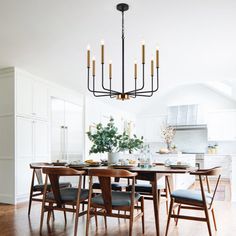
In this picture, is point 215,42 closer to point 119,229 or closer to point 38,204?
point 119,229

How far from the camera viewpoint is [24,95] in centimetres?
500

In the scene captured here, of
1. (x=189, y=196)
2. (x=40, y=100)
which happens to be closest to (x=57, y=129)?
(x=40, y=100)

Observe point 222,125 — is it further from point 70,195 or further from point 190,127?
point 70,195

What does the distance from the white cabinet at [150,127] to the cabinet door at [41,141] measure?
15.8 feet

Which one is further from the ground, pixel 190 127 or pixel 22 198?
pixel 190 127

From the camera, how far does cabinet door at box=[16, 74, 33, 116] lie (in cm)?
486

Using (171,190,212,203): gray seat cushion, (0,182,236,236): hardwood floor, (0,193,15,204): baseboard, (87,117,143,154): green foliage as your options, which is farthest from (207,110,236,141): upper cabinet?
(0,193,15,204): baseboard

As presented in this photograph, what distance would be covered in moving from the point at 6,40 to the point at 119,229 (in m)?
2.92

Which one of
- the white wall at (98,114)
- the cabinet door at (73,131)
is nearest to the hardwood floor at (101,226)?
the cabinet door at (73,131)

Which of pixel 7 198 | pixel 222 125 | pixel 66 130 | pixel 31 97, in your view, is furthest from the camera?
pixel 222 125

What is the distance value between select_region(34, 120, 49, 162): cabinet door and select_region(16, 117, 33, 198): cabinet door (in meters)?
0.14

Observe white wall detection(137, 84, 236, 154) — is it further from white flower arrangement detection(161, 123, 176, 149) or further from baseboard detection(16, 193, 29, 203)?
baseboard detection(16, 193, 29, 203)

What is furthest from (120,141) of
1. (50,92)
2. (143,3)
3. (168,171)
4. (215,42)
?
(50,92)

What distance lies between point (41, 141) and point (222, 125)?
6002mm
